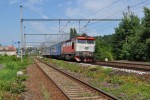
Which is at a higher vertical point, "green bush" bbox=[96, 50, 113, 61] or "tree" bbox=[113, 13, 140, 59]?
"tree" bbox=[113, 13, 140, 59]

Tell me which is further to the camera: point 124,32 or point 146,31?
point 124,32

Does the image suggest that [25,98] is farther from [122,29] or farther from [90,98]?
[122,29]

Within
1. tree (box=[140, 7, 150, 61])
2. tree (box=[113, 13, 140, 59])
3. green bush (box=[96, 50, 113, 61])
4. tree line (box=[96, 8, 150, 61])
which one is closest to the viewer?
tree (box=[140, 7, 150, 61])

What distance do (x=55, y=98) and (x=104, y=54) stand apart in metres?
42.1

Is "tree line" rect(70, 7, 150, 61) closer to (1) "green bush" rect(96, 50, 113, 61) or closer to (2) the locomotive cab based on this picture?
(1) "green bush" rect(96, 50, 113, 61)

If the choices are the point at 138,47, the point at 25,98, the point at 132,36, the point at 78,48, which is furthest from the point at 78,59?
the point at 25,98

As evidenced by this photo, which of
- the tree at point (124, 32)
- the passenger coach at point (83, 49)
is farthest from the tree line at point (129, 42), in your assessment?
the passenger coach at point (83, 49)

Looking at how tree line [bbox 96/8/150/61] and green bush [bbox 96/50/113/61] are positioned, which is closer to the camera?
tree line [bbox 96/8/150/61]

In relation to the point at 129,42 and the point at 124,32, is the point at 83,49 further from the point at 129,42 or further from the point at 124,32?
the point at 124,32

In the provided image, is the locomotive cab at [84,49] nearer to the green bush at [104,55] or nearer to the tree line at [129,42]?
the tree line at [129,42]

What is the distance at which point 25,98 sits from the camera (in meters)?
13.7

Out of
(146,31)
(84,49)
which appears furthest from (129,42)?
(84,49)

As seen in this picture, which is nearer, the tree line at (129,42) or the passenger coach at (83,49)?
the passenger coach at (83,49)

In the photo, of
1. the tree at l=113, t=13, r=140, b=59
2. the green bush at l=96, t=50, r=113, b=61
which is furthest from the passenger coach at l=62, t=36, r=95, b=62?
the tree at l=113, t=13, r=140, b=59
